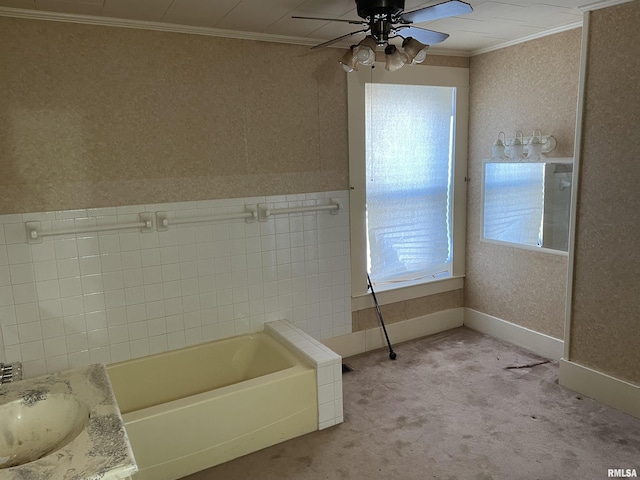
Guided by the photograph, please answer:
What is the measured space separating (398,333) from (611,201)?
184cm

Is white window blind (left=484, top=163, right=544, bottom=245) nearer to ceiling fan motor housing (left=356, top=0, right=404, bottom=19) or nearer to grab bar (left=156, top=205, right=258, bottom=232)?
ceiling fan motor housing (left=356, top=0, right=404, bottom=19)

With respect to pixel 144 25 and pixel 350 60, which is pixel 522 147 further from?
pixel 144 25

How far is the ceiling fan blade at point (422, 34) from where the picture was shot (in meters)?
2.18

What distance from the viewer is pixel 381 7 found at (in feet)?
6.91

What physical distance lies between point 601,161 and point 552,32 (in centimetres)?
107

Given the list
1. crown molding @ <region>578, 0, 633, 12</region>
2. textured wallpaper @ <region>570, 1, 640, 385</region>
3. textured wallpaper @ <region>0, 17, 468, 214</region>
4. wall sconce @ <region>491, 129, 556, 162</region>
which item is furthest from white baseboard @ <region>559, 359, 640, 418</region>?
crown molding @ <region>578, 0, 633, 12</region>

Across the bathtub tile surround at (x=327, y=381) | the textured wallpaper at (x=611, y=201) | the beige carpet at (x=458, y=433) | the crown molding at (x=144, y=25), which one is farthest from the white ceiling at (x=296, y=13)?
the beige carpet at (x=458, y=433)

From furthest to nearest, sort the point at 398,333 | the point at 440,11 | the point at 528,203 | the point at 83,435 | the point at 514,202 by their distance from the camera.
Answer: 1. the point at 398,333
2. the point at 514,202
3. the point at 528,203
4. the point at 440,11
5. the point at 83,435

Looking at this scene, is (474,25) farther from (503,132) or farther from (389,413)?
(389,413)

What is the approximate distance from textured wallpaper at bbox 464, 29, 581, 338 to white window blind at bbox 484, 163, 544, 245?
96 millimetres

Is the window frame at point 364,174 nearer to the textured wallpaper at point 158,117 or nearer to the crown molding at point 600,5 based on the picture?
the textured wallpaper at point 158,117

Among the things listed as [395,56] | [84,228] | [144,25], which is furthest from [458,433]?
[144,25]

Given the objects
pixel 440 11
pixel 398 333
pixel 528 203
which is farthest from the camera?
pixel 398 333

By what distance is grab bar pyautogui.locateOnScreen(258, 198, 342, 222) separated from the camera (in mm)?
3143
